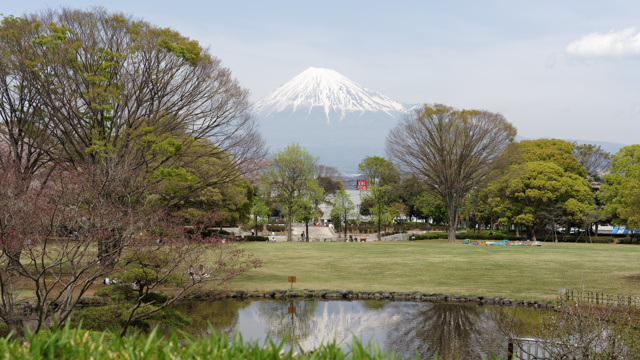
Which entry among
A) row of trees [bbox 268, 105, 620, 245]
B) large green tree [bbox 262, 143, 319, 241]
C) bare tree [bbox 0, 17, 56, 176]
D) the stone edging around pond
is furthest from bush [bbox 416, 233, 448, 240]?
bare tree [bbox 0, 17, 56, 176]

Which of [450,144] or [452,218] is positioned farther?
[452,218]

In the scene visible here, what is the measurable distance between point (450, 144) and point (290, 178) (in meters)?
16.0

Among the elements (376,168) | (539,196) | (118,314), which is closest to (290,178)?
(539,196)

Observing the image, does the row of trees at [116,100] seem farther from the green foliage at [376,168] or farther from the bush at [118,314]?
the green foliage at [376,168]

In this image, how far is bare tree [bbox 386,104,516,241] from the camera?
46312mm

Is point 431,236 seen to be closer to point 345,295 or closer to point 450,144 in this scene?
point 450,144

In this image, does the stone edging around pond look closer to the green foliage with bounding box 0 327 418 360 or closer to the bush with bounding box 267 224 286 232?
the green foliage with bounding box 0 327 418 360

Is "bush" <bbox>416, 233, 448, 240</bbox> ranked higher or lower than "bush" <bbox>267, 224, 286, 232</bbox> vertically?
lower

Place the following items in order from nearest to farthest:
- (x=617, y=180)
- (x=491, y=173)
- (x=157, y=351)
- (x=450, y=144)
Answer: (x=157, y=351) → (x=450, y=144) → (x=617, y=180) → (x=491, y=173)

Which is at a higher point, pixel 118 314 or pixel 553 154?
pixel 553 154

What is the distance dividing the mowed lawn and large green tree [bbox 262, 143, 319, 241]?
12.0m

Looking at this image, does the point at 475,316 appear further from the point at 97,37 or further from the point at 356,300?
the point at 97,37

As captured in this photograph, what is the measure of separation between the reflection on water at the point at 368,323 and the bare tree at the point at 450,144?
29691mm

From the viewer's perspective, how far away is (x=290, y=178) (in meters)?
50.3
